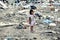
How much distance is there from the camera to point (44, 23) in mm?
8844

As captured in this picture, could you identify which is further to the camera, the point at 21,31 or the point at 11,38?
the point at 21,31

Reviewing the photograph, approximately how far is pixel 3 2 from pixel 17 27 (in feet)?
21.0

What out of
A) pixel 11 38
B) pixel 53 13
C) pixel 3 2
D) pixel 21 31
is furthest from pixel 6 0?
pixel 11 38

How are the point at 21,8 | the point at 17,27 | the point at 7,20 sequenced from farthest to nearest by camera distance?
1. the point at 21,8
2. the point at 7,20
3. the point at 17,27

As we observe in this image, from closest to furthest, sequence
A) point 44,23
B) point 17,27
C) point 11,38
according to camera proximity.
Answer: point 11,38
point 17,27
point 44,23

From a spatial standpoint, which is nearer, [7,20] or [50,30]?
[50,30]

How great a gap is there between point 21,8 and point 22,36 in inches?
218

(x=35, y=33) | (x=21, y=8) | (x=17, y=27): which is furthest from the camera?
(x=21, y=8)

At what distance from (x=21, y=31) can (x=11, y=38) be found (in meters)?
0.98

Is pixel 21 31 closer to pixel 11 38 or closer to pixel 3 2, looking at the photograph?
pixel 11 38

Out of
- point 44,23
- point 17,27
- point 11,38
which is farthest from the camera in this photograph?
point 44,23

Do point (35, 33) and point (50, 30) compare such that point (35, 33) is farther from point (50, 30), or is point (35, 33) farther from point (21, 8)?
point (21, 8)

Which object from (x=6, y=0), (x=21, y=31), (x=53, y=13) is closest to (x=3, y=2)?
(x=6, y=0)

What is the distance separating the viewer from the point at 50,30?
774 cm
